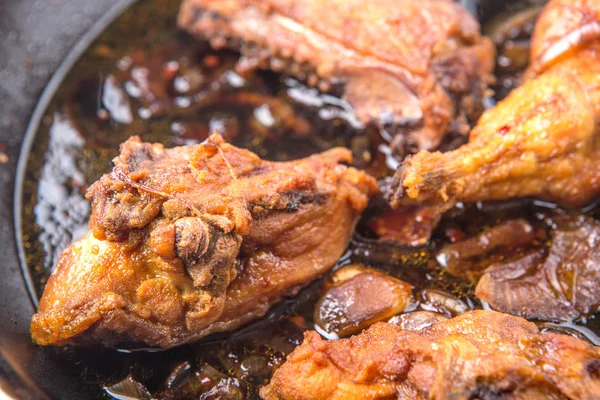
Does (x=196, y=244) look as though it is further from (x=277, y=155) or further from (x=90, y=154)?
(x=90, y=154)

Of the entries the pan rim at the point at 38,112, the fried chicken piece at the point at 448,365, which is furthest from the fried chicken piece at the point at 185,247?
the pan rim at the point at 38,112

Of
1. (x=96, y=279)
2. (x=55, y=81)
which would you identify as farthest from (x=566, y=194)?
(x=55, y=81)

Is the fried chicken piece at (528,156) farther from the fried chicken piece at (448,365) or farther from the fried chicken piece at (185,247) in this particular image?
the fried chicken piece at (448,365)

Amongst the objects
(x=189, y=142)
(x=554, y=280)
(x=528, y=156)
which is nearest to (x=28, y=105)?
(x=189, y=142)


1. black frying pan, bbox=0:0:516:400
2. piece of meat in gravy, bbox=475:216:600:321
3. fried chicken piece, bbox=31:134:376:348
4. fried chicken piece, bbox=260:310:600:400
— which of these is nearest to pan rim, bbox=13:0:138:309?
black frying pan, bbox=0:0:516:400

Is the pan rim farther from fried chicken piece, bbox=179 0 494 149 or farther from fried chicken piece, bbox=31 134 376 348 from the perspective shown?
fried chicken piece, bbox=179 0 494 149

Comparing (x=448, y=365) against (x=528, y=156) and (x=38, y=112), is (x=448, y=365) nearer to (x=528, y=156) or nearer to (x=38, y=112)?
(x=528, y=156)
